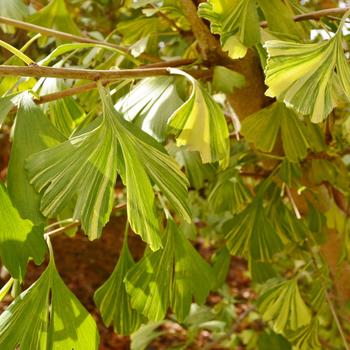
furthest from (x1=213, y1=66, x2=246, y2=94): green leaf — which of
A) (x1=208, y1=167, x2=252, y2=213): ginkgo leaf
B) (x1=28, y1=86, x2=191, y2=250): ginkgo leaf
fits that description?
(x1=208, y1=167, x2=252, y2=213): ginkgo leaf

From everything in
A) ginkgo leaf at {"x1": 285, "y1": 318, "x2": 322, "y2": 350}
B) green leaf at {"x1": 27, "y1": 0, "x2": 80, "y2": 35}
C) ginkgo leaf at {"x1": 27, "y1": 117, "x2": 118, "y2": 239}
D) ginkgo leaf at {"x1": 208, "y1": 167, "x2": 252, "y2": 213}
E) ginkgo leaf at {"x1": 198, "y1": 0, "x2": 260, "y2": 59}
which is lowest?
ginkgo leaf at {"x1": 285, "y1": 318, "x2": 322, "y2": 350}

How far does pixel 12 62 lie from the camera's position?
0.80 metres

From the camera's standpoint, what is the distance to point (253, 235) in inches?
34.4

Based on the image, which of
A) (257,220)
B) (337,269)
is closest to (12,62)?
(257,220)

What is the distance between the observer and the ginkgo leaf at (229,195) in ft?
3.06

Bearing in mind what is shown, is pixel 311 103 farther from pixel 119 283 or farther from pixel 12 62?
pixel 12 62

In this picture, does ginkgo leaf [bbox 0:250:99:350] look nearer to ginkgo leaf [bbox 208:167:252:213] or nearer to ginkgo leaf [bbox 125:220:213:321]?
ginkgo leaf [bbox 125:220:213:321]

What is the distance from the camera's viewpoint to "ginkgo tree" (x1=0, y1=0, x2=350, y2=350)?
495 mm

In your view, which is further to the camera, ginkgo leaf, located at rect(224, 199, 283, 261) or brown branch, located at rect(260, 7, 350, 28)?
ginkgo leaf, located at rect(224, 199, 283, 261)

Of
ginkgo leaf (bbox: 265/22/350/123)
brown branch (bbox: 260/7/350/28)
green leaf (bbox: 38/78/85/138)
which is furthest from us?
green leaf (bbox: 38/78/85/138)

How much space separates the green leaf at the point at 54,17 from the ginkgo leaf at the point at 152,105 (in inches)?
10.6

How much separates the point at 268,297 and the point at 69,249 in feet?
6.96

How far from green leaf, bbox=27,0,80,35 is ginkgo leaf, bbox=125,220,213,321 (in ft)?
1.30

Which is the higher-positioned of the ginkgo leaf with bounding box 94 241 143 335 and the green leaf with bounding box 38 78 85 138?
the green leaf with bounding box 38 78 85 138
